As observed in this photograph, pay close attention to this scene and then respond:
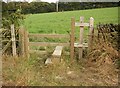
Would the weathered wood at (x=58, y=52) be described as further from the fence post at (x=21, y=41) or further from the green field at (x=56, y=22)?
the green field at (x=56, y=22)

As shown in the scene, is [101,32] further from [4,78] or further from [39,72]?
[4,78]

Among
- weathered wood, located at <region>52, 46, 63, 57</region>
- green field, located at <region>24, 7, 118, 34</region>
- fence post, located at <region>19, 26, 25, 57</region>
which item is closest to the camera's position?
weathered wood, located at <region>52, 46, 63, 57</region>

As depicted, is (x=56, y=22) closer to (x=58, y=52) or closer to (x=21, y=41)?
(x=21, y=41)

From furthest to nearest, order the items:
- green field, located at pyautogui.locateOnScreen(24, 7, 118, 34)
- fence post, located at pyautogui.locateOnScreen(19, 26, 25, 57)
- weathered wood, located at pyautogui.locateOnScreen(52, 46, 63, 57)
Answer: green field, located at pyautogui.locateOnScreen(24, 7, 118, 34)
fence post, located at pyautogui.locateOnScreen(19, 26, 25, 57)
weathered wood, located at pyautogui.locateOnScreen(52, 46, 63, 57)

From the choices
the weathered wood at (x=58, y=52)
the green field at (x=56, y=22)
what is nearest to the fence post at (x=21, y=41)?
the weathered wood at (x=58, y=52)

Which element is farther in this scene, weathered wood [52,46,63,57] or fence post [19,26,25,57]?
fence post [19,26,25,57]

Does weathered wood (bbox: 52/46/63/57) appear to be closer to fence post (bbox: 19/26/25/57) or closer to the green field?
fence post (bbox: 19/26/25/57)

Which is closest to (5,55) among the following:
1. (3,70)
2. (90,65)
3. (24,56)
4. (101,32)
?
(24,56)

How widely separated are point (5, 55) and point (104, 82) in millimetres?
2975

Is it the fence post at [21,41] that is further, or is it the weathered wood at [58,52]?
the fence post at [21,41]

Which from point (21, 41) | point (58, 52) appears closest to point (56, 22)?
point (21, 41)

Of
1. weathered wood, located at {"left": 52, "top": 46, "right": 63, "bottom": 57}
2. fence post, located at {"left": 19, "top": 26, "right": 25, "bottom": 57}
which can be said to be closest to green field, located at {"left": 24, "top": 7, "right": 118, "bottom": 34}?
weathered wood, located at {"left": 52, "top": 46, "right": 63, "bottom": 57}

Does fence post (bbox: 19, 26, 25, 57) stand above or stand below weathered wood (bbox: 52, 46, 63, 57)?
above

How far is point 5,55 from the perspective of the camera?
6926 mm
